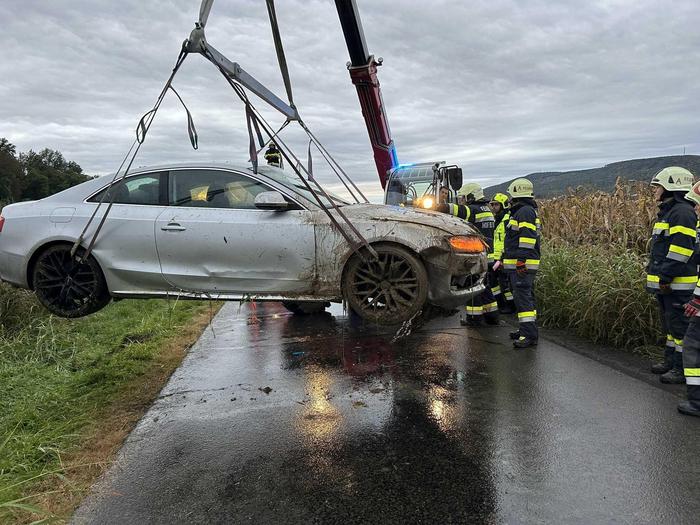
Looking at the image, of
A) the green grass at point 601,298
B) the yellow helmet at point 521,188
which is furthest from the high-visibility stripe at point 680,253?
the yellow helmet at point 521,188

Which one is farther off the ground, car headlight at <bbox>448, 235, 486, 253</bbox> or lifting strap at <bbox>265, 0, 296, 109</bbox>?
lifting strap at <bbox>265, 0, 296, 109</bbox>

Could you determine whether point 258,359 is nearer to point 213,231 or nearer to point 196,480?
point 213,231

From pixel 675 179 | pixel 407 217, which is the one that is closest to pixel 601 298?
pixel 675 179

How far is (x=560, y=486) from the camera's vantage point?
2.89 metres

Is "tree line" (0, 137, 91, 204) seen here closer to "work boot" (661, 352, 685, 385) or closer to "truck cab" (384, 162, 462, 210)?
"truck cab" (384, 162, 462, 210)

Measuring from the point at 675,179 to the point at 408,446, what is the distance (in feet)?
11.2

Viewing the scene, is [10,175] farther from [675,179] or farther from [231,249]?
[675,179]

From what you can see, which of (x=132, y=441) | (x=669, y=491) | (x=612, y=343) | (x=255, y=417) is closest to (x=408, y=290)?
(x=255, y=417)

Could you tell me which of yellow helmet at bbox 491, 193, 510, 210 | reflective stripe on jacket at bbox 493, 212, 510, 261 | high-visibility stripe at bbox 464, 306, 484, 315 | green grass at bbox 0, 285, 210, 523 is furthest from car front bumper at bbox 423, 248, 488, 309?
yellow helmet at bbox 491, 193, 510, 210

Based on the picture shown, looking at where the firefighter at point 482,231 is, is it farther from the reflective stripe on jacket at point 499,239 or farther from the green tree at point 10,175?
the green tree at point 10,175

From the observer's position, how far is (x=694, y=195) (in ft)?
15.0

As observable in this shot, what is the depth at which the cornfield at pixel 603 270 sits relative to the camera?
573cm

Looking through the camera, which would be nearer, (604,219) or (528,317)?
(528,317)

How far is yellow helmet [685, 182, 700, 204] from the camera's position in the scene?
4.56m
